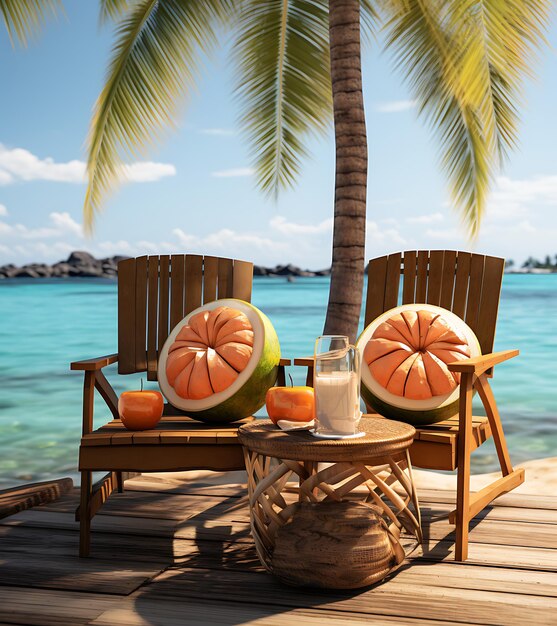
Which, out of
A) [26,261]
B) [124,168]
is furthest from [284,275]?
[124,168]

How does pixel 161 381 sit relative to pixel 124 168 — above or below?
below

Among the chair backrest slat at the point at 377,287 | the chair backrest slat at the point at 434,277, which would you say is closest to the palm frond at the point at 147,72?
the chair backrest slat at the point at 377,287

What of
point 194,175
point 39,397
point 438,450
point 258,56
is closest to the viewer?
point 438,450

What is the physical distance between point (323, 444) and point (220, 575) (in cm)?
62

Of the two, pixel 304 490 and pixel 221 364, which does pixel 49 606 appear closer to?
pixel 304 490

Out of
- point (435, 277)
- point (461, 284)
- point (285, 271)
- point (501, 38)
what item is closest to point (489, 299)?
point (461, 284)

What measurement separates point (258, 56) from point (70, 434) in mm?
4699

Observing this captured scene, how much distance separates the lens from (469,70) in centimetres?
479

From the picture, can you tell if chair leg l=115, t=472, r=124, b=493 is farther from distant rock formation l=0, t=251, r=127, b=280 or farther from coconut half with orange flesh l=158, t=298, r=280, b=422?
distant rock formation l=0, t=251, r=127, b=280

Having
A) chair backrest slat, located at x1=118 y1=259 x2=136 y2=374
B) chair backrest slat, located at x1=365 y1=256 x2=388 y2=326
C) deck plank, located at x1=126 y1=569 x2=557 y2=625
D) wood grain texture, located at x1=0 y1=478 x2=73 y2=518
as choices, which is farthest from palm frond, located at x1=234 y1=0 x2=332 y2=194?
deck plank, located at x1=126 y1=569 x2=557 y2=625

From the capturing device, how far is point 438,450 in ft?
8.61

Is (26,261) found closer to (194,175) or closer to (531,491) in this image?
(194,175)

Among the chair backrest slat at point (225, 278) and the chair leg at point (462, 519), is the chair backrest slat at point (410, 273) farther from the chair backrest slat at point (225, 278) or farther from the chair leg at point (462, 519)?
the chair leg at point (462, 519)

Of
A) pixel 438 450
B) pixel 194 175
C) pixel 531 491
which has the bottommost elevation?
pixel 531 491
